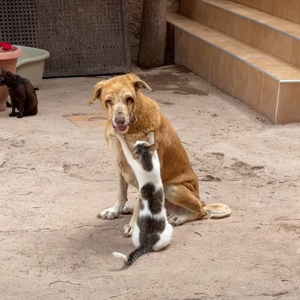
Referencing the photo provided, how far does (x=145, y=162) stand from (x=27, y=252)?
2.86 feet

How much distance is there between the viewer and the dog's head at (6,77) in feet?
21.0

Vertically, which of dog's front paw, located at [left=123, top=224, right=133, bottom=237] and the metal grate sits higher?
the metal grate

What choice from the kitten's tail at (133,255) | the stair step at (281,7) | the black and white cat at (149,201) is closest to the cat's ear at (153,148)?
the black and white cat at (149,201)

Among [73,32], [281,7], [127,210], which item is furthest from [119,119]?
[281,7]

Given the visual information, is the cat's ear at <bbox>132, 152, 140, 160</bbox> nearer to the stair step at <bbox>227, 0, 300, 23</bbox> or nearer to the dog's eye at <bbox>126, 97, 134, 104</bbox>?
the dog's eye at <bbox>126, 97, 134, 104</bbox>

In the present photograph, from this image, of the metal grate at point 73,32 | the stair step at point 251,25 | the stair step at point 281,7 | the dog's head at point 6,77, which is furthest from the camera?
the metal grate at point 73,32

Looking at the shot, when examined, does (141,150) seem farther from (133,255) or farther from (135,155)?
(133,255)

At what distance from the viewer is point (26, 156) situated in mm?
5516

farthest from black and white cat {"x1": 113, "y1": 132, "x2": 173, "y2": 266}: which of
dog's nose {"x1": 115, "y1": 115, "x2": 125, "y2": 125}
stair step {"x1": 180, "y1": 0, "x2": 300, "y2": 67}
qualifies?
stair step {"x1": 180, "y1": 0, "x2": 300, "y2": 67}

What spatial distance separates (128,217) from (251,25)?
14.2 feet

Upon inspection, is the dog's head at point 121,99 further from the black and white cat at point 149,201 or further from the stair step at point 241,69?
the stair step at point 241,69

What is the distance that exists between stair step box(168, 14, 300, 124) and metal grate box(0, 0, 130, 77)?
876mm

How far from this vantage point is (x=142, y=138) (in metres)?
4.02

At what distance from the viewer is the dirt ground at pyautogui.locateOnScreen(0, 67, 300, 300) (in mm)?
3479
